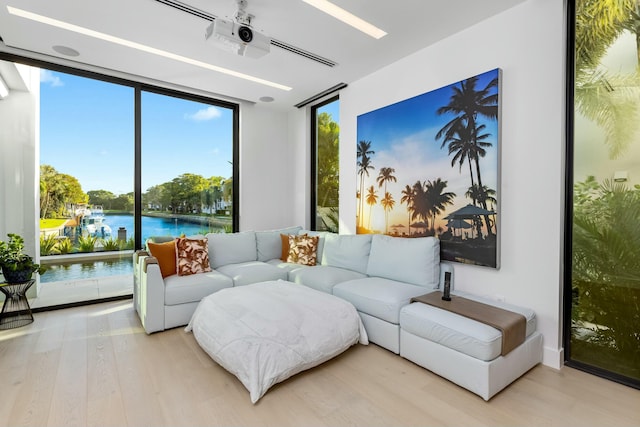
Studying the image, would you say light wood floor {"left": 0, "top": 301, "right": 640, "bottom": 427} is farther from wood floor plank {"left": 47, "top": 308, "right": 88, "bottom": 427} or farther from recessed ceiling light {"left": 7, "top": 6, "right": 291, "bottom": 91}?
recessed ceiling light {"left": 7, "top": 6, "right": 291, "bottom": 91}

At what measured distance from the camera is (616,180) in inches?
86.7

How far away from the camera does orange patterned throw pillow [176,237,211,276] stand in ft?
11.4

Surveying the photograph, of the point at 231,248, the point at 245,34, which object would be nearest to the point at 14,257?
the point at 231,248

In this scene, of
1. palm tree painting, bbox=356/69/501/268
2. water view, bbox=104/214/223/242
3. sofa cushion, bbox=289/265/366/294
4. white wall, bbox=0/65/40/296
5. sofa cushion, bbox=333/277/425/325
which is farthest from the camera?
water view, bbox=104/214/223/242

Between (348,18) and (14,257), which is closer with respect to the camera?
(348,18)

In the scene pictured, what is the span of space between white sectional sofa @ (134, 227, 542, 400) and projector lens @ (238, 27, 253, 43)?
2.20 meters

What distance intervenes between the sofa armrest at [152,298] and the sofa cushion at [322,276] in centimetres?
140

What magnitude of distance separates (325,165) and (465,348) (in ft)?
10.9

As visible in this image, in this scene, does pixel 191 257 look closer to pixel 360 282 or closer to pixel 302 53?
pixel 360 282

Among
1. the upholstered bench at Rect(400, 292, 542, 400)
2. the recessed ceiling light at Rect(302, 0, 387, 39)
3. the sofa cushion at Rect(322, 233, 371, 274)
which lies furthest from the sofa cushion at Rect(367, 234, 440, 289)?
the recessed ceiling light at Rect(302, 0, 387, 39)

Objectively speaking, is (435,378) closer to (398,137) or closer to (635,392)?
(635,392)

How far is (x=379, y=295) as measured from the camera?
2736 mm

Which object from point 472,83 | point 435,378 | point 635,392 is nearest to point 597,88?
point 472,83

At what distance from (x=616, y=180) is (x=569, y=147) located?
0.37 meters
